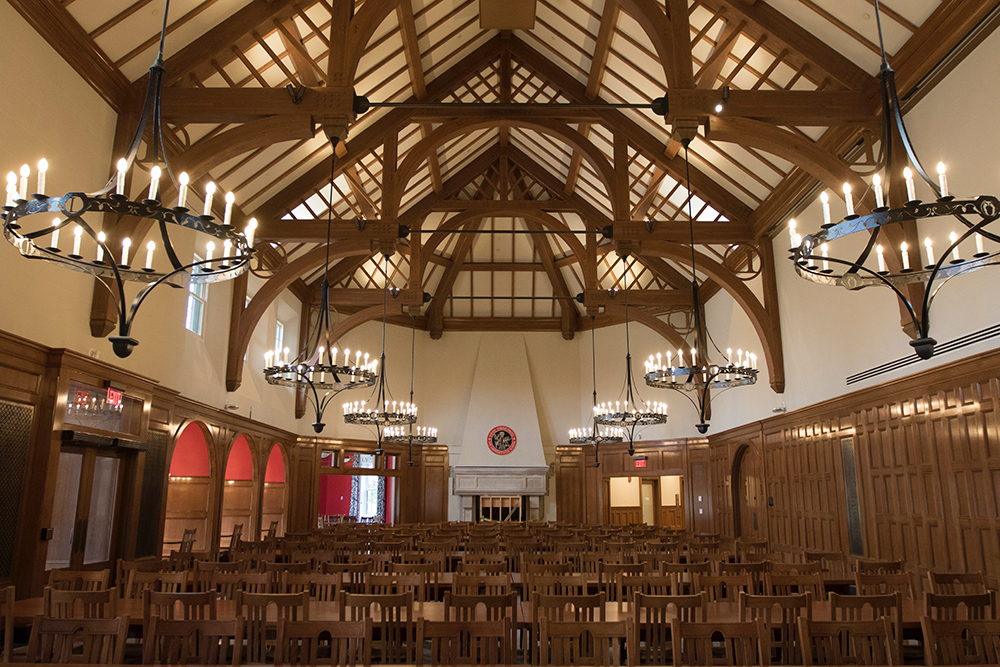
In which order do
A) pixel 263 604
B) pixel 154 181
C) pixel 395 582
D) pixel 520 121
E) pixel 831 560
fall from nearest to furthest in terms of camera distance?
pixel 154 181, pixel 263 604, pixel 395 582, pixel 831 560, pixel 520 121

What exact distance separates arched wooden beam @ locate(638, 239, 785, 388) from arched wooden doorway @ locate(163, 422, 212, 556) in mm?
10035

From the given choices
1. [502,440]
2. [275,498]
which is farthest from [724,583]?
[502,440]

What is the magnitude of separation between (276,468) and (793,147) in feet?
52.4

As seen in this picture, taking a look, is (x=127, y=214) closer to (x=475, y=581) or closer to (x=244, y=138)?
(x=475, y=581)

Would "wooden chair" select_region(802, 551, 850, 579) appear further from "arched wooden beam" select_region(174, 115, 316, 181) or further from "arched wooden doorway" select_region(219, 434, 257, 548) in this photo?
"arched wooden doorway" select_region(219, 434, 257, 548)

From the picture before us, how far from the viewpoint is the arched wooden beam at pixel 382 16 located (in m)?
9.24

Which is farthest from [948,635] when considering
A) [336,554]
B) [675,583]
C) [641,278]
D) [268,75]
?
[641,278]

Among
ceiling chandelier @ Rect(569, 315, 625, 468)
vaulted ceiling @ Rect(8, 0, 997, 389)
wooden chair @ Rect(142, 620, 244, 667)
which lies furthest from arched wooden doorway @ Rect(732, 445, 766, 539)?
wooden chair @ Rect(142, 620, 244, 667)

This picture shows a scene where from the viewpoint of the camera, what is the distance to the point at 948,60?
8625 millimetres

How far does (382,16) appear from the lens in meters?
9.73

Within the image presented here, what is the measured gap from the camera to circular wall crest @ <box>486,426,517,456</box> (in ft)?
76.5

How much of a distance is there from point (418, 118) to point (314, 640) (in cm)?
1242

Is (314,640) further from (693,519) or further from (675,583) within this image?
(693,519)

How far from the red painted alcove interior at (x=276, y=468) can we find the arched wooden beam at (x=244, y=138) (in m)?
11.4
